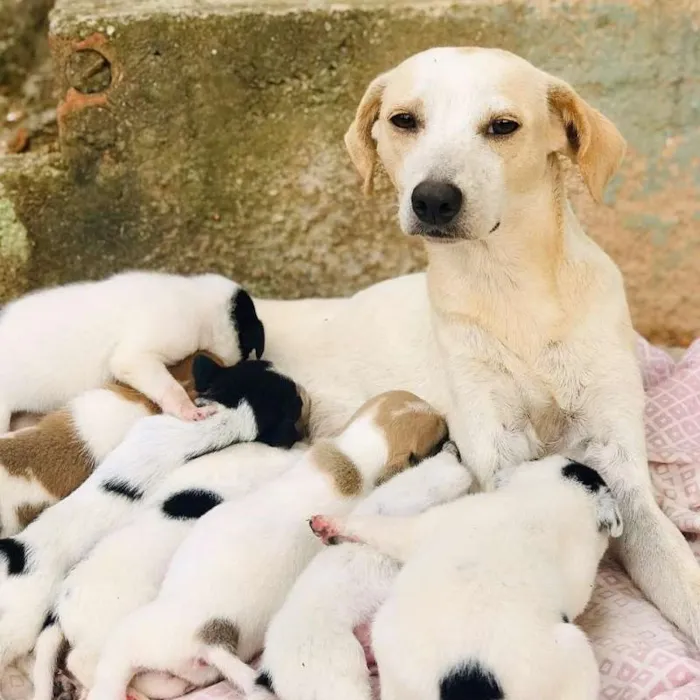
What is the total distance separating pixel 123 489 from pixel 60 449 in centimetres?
26

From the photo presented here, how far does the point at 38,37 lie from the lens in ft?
13.8

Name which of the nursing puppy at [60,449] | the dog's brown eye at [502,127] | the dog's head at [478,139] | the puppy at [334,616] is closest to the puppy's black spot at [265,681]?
the puppy at [334,616]

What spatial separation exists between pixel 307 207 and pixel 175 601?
5.97ft

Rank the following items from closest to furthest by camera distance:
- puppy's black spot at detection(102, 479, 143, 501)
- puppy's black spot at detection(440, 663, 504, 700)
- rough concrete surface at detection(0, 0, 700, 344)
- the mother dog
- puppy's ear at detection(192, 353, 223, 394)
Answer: puppy's black spot at detection(440, 663, 504, 700) → the mother dog → puppy's black spot at detection(102, 479, 143, 501) → puppy's ear at detection(192, 353, 223, 394) → rough concrete surface at detection(0, 0, 700, 344)

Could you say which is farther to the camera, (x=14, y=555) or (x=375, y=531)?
(x=14, y=555)

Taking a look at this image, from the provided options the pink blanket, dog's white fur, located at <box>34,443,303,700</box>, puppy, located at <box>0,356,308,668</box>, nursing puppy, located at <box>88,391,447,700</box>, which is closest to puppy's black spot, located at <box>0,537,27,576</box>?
puppy, located at <box>0,356,308,668</box>

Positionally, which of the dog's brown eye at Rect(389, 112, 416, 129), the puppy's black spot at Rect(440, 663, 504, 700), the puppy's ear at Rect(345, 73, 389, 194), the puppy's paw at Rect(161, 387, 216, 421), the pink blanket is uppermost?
the dog's brown eye at Rect(389, 112, 416, 129)

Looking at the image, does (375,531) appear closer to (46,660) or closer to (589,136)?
(46,660)

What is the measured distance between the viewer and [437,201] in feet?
6.90

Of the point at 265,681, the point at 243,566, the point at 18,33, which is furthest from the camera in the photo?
the point at 18,33

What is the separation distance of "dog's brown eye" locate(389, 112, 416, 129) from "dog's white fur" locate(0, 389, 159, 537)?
108 cm

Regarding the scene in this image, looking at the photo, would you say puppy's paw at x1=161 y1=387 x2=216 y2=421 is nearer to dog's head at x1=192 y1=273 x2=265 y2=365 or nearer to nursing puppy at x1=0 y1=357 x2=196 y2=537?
nursing puppy at x1=0 y1=357 x2=196 y2=537

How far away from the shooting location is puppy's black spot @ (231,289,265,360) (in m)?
3.03

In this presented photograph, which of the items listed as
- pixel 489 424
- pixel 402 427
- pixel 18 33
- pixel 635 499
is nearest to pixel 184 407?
pixel 402 427
